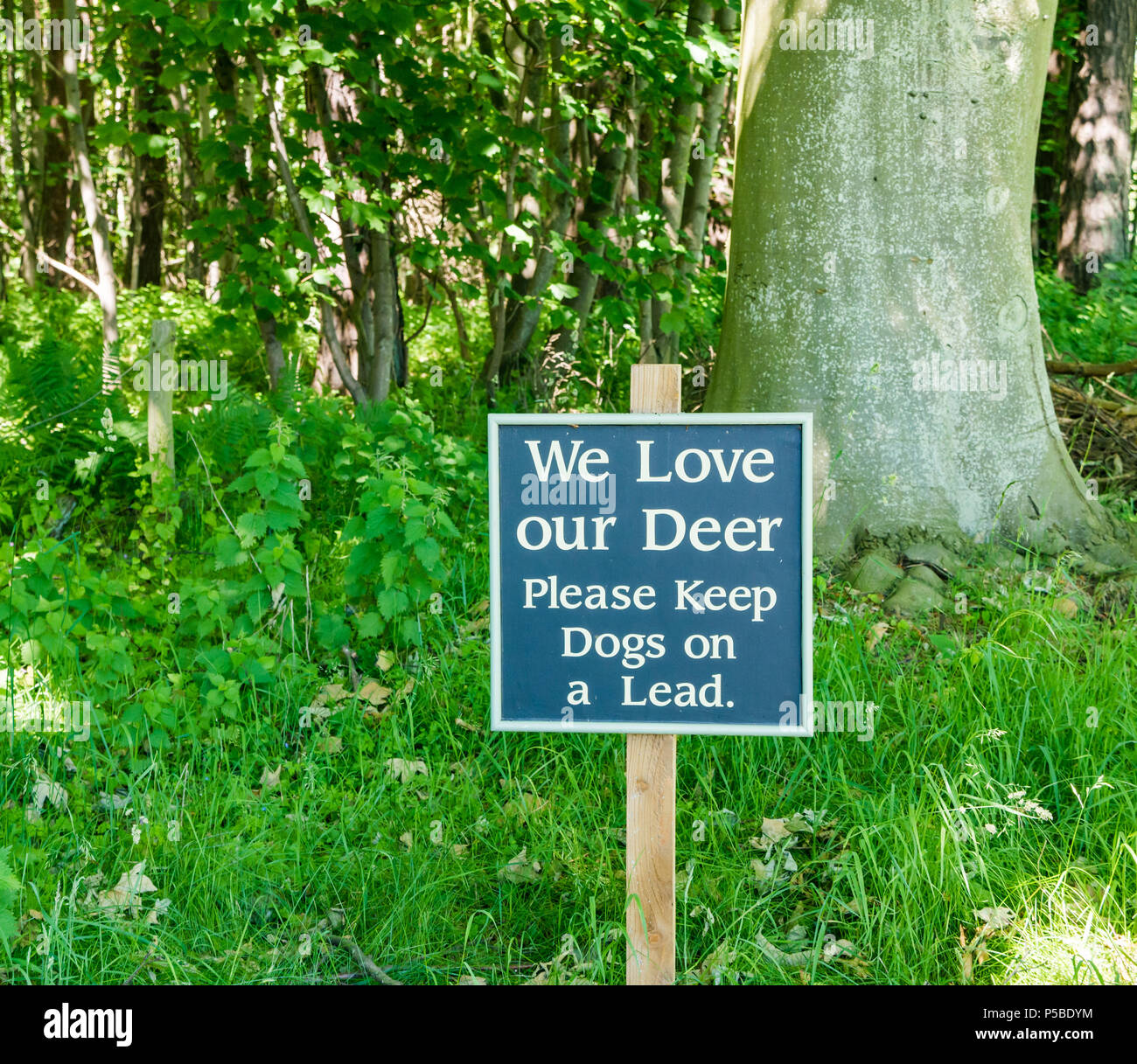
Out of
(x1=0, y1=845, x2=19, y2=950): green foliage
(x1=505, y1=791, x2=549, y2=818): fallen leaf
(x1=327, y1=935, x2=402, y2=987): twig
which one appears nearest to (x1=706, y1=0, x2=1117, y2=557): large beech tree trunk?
(x1=505, y1=791, x2=549, y2=818): fallen leaf

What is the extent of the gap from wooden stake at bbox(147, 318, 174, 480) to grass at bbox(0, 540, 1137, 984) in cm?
146

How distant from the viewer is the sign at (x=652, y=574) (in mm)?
2463

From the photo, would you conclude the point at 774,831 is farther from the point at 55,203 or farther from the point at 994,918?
the point at 55,203

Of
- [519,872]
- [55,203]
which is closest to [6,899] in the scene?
[519,872]

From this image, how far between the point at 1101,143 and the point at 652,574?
12.8m

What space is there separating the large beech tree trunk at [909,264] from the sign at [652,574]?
2029mm

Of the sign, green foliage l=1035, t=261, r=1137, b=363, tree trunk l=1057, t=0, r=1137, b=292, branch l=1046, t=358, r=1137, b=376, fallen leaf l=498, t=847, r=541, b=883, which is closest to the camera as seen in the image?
the sign

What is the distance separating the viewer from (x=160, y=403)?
493 cm

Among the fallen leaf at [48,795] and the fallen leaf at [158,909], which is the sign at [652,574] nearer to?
the fallen leaf at [158,909]

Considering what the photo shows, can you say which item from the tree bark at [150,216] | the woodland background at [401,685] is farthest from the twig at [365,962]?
the tree bark at [150,216]

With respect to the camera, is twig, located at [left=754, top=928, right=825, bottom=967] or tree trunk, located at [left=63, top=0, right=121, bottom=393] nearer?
twig, located at [left=754, top=928, right=825, bottom=967]

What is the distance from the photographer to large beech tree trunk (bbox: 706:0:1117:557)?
170 inches

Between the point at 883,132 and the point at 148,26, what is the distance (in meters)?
4.36

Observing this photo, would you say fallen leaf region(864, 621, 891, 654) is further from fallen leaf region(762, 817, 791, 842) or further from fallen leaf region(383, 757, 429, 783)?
fallen leaf region(383, 757, 429, 783)
